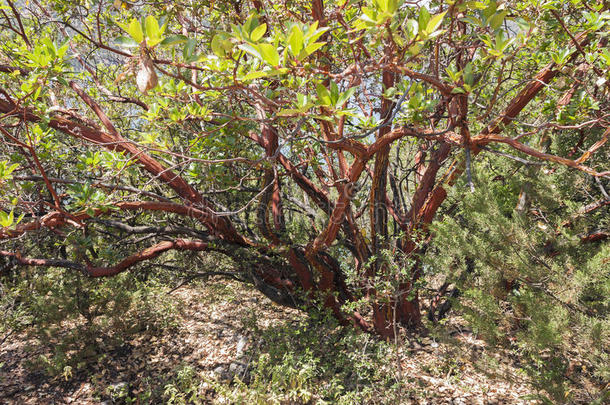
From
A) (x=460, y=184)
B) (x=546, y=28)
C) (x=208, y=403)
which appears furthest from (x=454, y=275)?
(x=208, y=403)

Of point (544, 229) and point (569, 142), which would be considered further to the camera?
point (569, 142)

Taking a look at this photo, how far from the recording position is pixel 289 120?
225 cm

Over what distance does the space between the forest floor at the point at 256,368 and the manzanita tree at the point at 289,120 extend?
460mm

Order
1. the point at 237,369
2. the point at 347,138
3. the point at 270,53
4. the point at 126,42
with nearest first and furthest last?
the point at 270,53 < the point at 126,42 < the point at 347,138 < the point at 237,369

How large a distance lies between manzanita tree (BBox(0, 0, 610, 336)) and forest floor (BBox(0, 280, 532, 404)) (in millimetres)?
460

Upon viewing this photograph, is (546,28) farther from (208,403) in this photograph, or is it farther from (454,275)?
(208,403)

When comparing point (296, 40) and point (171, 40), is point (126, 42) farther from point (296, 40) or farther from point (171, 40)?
point (296, 40)

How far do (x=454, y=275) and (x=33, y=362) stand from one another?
454cm

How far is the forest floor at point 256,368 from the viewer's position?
2893 mm

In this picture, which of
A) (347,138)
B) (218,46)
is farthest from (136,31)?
(347,138)

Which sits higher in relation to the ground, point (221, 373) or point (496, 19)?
point (496, 19)

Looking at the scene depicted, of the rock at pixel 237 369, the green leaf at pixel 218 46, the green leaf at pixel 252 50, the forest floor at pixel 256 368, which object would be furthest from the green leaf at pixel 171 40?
the rock at pixel 237 369

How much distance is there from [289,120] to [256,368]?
257cm

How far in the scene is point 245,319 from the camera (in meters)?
4.30
